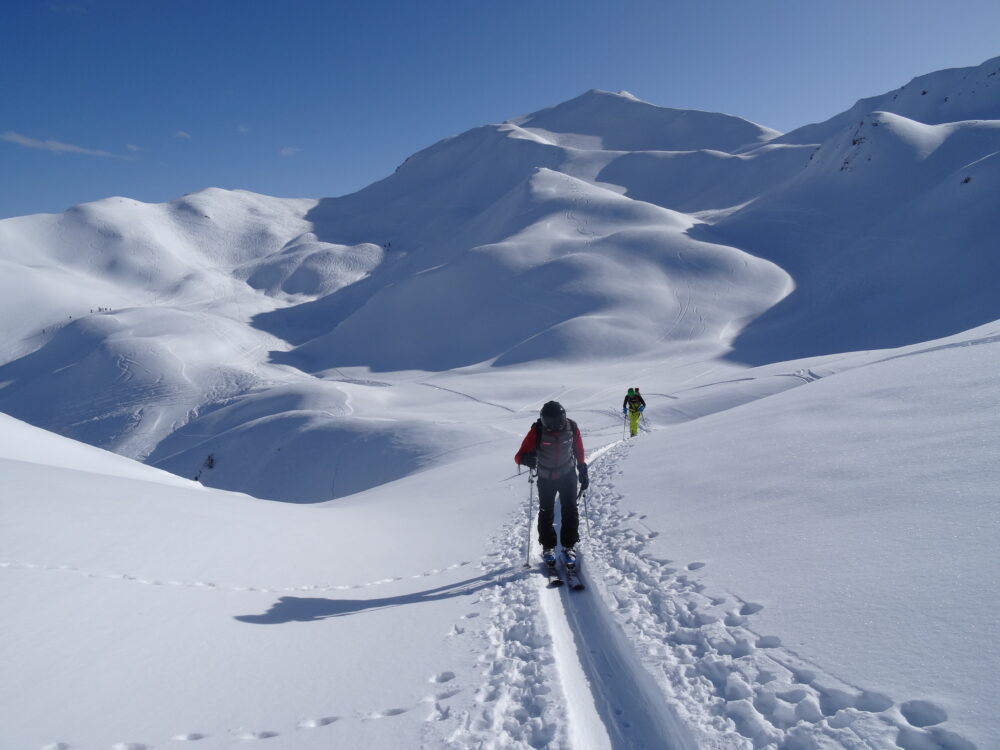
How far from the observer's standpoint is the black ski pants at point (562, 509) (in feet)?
20.5

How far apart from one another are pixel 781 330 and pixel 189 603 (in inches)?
1726

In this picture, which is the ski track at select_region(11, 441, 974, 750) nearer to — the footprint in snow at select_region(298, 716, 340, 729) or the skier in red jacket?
the footprint in snow at select_region(298, 716, 340, 729)

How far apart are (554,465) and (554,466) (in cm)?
1

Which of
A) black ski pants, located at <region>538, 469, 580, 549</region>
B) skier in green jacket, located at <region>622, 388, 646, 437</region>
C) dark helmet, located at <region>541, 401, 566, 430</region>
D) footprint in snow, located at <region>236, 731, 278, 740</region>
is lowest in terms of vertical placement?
footprint in snow, located at <region>236, 731, 278, 740</region>

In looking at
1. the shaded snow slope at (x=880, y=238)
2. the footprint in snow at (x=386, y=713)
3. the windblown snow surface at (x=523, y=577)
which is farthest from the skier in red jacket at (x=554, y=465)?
the shaded snow slope at (x=880, y=238)

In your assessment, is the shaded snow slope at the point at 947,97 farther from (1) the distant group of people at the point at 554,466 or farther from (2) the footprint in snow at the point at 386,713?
(2) the footprint in snow at the point at 386,713

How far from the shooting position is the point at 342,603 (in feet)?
18.6

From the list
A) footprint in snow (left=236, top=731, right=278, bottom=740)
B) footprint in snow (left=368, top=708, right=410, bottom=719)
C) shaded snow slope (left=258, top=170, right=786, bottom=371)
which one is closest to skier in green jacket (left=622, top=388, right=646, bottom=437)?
footprint in snow (left=368, top=708, right=410, bottom=719)

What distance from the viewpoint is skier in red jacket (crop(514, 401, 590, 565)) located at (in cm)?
621

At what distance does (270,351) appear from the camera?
172 ft

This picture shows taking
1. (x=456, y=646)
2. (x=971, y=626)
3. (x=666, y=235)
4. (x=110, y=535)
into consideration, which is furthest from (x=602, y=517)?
(x=666, y=235)

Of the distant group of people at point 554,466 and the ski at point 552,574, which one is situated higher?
the distant group of people at point 554,466

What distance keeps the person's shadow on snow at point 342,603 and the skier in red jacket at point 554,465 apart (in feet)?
2.53

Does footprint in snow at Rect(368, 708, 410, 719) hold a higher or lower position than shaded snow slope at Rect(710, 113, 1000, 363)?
lower
